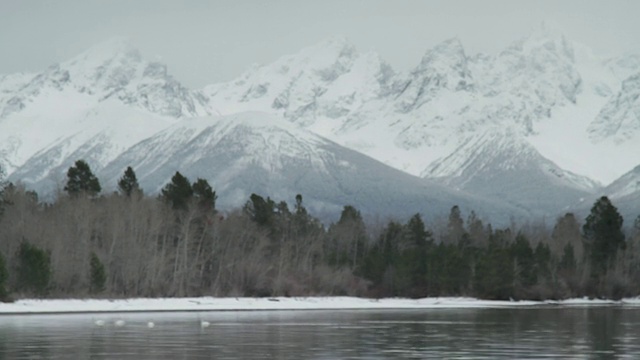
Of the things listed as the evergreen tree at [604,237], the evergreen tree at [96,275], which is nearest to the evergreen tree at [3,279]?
the evergreen tree at [96,275]

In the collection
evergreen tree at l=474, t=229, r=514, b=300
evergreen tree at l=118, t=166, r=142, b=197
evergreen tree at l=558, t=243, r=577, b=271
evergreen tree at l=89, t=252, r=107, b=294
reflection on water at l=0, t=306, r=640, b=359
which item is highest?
evergreen tree at l=118, t=166, r=142, b=197

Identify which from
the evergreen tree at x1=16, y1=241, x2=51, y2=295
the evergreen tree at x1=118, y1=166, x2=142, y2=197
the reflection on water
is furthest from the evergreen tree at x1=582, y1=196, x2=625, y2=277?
the evergreen tree at x1=16, y1=241, x2=51, y2=295

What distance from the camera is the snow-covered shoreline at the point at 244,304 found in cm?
12200

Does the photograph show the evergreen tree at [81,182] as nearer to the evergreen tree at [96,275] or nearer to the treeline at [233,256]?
the treeline at [233,256]

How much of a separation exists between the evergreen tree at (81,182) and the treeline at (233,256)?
0.59ft

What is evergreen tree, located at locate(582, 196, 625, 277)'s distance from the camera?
626 ft

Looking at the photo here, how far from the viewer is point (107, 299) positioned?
132 meters

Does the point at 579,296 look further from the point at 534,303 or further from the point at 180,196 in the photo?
the point at 180,196

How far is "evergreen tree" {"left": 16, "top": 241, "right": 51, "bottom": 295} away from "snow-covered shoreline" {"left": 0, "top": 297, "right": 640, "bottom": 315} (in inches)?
73.3

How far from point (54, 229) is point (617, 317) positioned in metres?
60.1

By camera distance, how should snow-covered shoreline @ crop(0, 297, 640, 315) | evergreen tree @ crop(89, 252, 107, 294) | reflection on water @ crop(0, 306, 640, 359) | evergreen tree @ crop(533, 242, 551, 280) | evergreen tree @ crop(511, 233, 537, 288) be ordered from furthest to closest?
1. evergreen tree @ crop(533, 242, 551, 280)
2. evergreen tree @ crop(511, 233, 537, 288)
3. evergreen tree @ crop(89, 252, 107, 294)
4. snow-covered shoreline @ crop(0, 297, 640, 315)
5. reflection on water @ crop(0, 306, 640, 359)

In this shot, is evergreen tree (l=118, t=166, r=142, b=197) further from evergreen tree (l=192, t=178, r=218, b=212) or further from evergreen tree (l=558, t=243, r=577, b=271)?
evergreen tree (l=558, t=243, r=577, b=271)

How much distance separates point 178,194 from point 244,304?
21.2 metres

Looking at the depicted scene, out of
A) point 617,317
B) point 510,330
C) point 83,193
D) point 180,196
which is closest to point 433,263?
point 180,196
